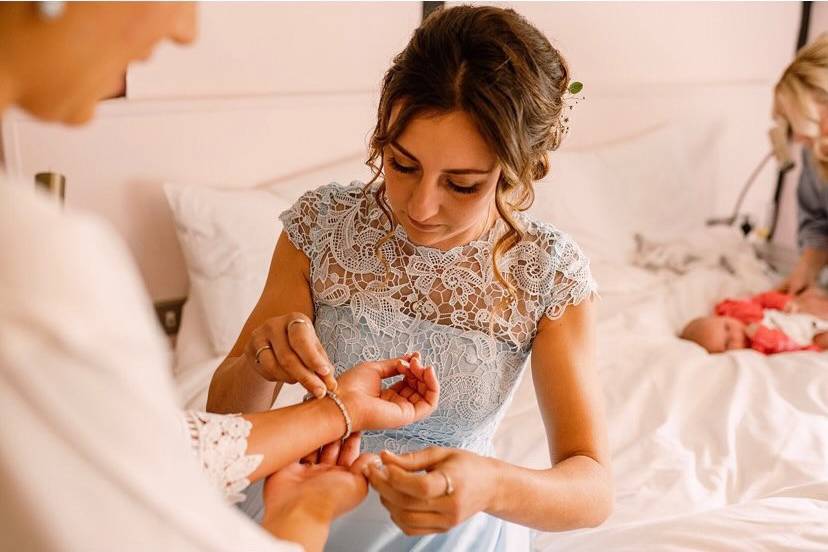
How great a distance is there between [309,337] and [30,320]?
666 millimetres

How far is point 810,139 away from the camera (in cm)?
256

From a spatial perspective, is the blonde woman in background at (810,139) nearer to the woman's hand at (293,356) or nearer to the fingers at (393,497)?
the woman's hand at (293,356)

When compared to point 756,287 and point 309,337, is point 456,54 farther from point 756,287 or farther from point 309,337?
point 756,287

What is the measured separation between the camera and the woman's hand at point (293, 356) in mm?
1190

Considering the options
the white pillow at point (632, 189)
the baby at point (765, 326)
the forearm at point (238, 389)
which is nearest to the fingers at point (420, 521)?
the forearm at point (238, 389)

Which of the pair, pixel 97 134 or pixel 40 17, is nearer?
pixel 40 17

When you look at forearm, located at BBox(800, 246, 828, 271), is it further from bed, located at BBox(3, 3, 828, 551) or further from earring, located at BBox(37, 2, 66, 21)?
earring, located at BBox(37, 2, 66, 21)

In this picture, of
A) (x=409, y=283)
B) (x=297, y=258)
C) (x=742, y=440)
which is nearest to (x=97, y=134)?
(x=297, y=258)

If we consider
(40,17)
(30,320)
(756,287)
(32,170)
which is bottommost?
(756,287)

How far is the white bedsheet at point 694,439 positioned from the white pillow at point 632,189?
0.36 meters

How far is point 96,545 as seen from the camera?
1.95 feet

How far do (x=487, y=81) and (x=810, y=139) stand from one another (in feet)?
5.77

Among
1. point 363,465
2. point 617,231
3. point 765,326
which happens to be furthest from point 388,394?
point 617,231

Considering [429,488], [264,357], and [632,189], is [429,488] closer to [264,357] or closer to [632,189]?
[264,357]
